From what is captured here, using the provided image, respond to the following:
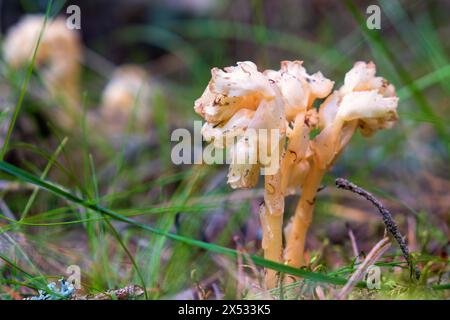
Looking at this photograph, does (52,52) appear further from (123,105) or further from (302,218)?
(302,218)

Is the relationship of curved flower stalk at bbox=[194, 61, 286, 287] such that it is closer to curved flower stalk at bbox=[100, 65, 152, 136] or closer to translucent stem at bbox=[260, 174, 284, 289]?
translucent stem at bbox=[260, 174, 284, 289]

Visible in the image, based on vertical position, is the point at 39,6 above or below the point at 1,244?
above

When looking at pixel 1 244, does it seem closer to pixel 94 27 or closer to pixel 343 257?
pixel 343 257

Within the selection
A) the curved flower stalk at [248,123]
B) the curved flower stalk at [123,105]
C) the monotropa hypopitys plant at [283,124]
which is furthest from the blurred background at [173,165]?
the curved flower stalk at [248,123]

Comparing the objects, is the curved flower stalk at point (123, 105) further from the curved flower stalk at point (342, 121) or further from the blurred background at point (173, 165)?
the curved flower stalk at point (342, 121)
